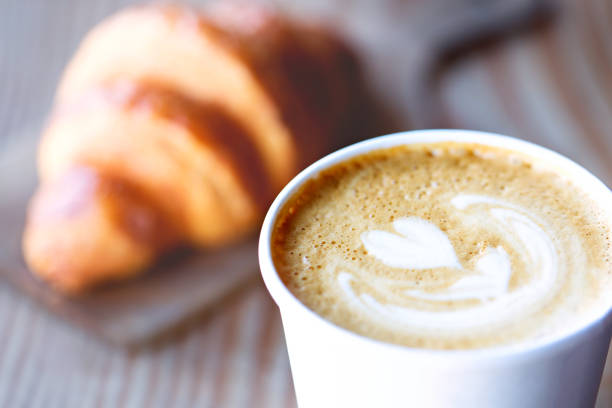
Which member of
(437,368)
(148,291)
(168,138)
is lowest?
(148,291)

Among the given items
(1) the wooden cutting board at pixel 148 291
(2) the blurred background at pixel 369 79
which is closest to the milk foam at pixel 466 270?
(2) the blurred background at pixel 369 79

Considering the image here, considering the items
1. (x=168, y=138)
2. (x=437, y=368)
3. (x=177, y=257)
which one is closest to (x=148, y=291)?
(x=177, y=257)

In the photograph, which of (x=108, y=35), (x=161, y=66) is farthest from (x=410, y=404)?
(x=108, y=35)

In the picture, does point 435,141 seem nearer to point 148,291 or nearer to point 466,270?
point 466,270

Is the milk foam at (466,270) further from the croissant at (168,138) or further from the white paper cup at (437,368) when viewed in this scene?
the croissant at (168,138)

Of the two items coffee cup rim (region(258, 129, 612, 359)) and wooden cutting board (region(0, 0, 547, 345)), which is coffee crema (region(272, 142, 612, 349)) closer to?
coffee cup rim (region(258, 129, 612, 359))

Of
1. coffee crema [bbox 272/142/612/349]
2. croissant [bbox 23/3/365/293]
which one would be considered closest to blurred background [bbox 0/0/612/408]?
croissant [bbox 23/3/365/293]
